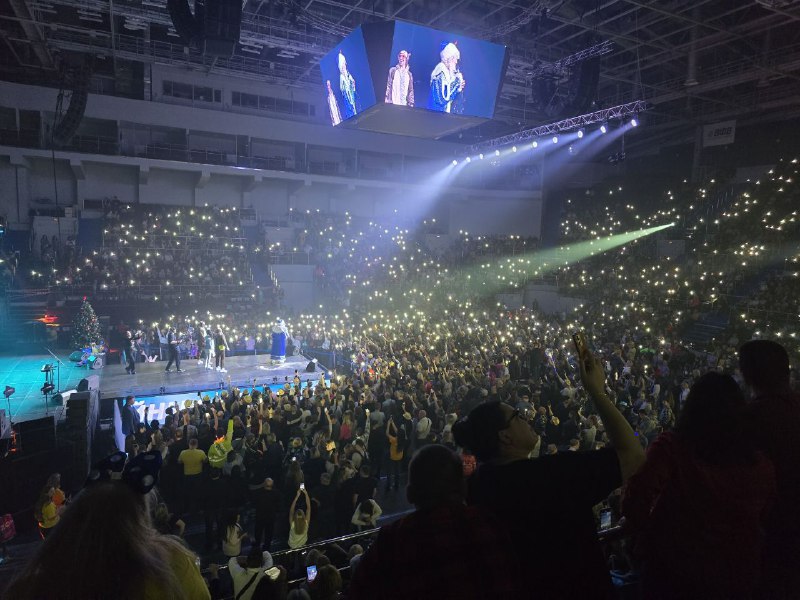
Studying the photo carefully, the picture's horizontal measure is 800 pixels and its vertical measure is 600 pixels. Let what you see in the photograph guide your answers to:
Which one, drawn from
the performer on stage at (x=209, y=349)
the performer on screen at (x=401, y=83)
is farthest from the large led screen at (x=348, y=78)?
the performer on stage at (x=209, y=349)

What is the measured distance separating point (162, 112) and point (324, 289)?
32.7ft

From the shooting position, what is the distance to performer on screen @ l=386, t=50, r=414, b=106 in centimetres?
1159

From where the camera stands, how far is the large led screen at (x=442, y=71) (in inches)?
452

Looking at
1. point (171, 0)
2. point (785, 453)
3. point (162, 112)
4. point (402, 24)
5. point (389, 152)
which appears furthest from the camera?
point (389, 152)

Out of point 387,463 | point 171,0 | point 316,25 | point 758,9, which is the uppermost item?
point 758,9

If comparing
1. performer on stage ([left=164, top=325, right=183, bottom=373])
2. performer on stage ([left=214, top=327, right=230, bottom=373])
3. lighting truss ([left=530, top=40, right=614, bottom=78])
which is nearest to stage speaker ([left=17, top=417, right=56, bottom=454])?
performer on stage ([left=164, top=325, right=183, bottom=373])

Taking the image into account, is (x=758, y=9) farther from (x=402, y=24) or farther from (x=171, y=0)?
(x=171, y=0)

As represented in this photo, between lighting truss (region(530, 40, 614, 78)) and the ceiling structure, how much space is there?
66mm

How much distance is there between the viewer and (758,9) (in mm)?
14305

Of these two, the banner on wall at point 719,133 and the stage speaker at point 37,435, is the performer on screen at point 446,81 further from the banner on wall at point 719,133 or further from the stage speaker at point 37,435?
the banner on wall at point 719,133

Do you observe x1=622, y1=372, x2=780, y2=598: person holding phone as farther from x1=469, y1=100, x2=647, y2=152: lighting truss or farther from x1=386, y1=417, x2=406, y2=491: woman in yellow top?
x1=469, y1=100, x2=647, y2=152: lighting truss

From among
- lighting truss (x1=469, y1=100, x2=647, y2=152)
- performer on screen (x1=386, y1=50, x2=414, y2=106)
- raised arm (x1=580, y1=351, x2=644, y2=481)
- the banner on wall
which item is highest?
the banner on wall

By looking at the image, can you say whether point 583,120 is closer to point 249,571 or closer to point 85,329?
point 249,571

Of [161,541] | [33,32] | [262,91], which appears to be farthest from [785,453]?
[262,91]
